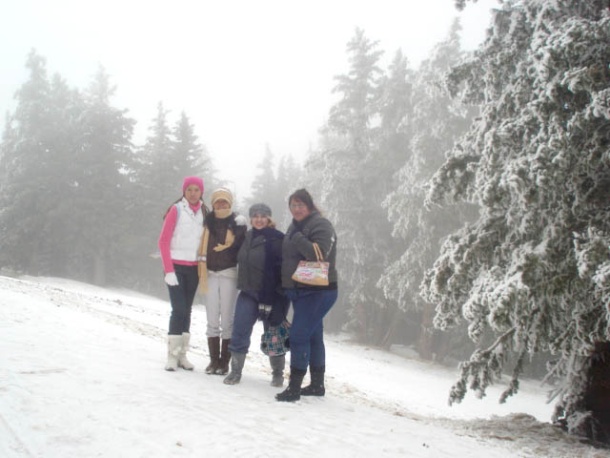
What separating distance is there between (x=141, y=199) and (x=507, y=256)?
94.7 feet

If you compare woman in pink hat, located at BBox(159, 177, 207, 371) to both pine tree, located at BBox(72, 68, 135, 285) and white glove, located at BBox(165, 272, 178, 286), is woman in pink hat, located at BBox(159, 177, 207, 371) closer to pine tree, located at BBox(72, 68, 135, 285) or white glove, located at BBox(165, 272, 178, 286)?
white glove, located at BBox(165, 272, 178, 286)

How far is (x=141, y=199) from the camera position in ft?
105

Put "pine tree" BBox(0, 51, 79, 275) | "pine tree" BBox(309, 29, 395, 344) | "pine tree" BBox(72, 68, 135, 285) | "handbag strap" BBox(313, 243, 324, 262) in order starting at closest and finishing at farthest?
"handbag strap" BBox(313, 243, 324, 262) → "pine tree" BBox(309, 29, 395, 344) → "pine tree" BBox(0, 51, 79, 275) → "pine tree" BBox(72, 68, 135, 285)

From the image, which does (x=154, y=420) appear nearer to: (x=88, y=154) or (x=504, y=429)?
(x=504, y=429)

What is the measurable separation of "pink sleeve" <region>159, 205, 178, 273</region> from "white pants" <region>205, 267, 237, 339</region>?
0.55m

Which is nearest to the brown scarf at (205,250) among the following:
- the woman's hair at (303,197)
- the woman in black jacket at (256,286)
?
the woman in black jacket at (256,286)

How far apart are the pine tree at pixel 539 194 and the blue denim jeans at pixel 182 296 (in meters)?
3.71

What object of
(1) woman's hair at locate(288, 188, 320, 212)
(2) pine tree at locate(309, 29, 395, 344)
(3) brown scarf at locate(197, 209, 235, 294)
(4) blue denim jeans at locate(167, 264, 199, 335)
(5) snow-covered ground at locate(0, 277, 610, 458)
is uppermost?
(2) pine tree at locate(309, 29, 395, 344)

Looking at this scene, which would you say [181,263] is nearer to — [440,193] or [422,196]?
[440,193]

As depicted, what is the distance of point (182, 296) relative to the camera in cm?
582

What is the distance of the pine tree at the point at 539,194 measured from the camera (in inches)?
220

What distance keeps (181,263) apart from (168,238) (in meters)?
0.35

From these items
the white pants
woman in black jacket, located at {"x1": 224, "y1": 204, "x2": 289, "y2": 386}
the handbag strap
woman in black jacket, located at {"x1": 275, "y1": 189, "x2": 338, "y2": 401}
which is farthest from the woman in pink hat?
the handbag strap

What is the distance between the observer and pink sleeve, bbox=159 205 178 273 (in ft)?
18.6
